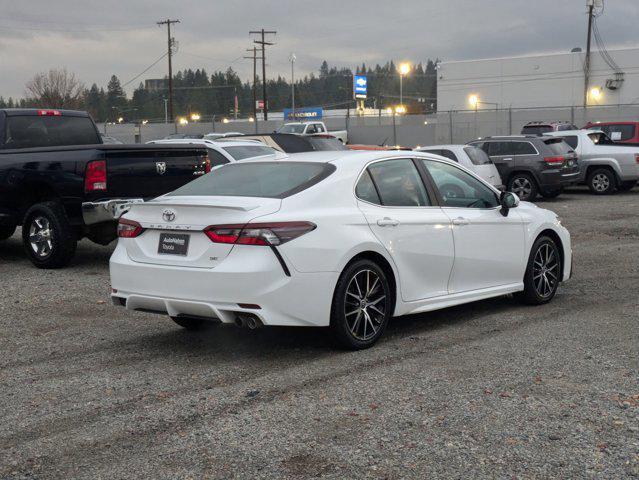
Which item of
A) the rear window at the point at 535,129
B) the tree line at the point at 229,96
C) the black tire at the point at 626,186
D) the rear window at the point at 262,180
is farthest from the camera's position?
the tree line at the point at 229,96

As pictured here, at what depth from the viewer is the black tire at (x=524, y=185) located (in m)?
21.2

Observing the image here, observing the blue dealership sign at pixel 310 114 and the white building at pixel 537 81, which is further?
the blue dealership sign at pixel 310 114

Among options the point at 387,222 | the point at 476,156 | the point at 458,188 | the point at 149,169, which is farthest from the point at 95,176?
the point at 476,156

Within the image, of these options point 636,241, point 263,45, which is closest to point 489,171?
point 636,241

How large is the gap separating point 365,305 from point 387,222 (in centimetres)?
69

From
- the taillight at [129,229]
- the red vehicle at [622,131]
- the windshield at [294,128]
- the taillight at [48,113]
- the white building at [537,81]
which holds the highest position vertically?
the white building at [537,81]

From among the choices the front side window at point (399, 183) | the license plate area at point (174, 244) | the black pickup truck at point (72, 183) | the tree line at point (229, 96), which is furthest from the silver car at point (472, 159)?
the tree line at point (229, 96)

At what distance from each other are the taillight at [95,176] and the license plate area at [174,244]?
3.95m

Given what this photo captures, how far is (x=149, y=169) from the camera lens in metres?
10.4

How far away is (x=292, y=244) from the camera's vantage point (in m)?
5.84

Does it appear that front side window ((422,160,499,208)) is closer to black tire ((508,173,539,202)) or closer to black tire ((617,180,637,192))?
black tire ((508,173,539,202))

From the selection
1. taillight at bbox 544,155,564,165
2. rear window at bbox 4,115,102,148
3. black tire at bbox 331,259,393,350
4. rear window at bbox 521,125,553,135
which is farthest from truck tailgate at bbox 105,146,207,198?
rear window at bbox 521,125,553,135

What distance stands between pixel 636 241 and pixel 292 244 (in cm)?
907

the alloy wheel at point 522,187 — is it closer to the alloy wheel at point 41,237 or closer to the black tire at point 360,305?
the alloy wheel at point 41,237
